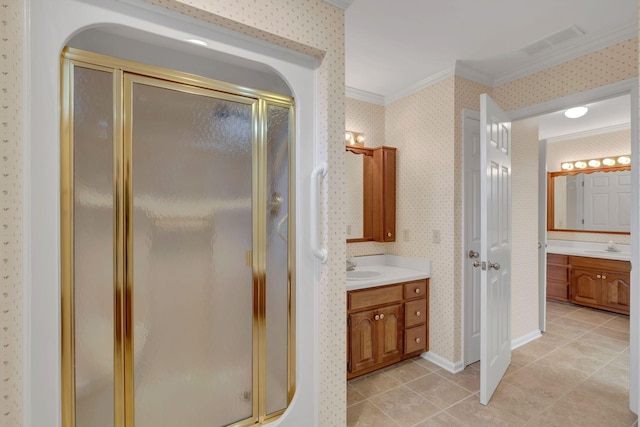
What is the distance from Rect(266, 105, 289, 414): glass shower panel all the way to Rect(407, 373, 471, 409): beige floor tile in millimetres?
1218

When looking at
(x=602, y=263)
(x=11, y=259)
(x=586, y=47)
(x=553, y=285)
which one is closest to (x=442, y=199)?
(x=586, y=47)

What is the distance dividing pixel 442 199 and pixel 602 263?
9.96ft

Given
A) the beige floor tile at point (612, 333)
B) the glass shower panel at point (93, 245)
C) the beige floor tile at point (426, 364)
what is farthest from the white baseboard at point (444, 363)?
the glass shower panel at point (93, 245)

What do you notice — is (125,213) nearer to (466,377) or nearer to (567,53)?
(466,377)

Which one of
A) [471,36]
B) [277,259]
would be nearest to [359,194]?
[471,36]

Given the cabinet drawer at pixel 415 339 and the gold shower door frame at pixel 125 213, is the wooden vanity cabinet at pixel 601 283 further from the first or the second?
the gold shower door frame at pixel 125 213

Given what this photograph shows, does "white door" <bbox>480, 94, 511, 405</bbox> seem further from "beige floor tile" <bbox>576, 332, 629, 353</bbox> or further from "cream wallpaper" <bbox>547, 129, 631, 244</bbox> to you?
"cream wallpaper" <bbox>547, 129, 631, 244</bbox>

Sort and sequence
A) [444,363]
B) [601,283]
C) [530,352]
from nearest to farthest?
1. [444,363]
2. [530,352]
3. [601,283]

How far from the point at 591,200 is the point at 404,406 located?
14.9 ft

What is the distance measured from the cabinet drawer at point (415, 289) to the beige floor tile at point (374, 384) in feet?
2.20

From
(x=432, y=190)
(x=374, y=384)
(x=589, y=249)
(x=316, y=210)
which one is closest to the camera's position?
(x=316, y=210)

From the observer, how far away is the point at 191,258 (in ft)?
4.53

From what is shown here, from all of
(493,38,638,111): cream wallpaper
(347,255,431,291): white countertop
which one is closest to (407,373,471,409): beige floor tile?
(347,255,431,291): white countertop

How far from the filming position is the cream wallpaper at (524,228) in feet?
9.96
